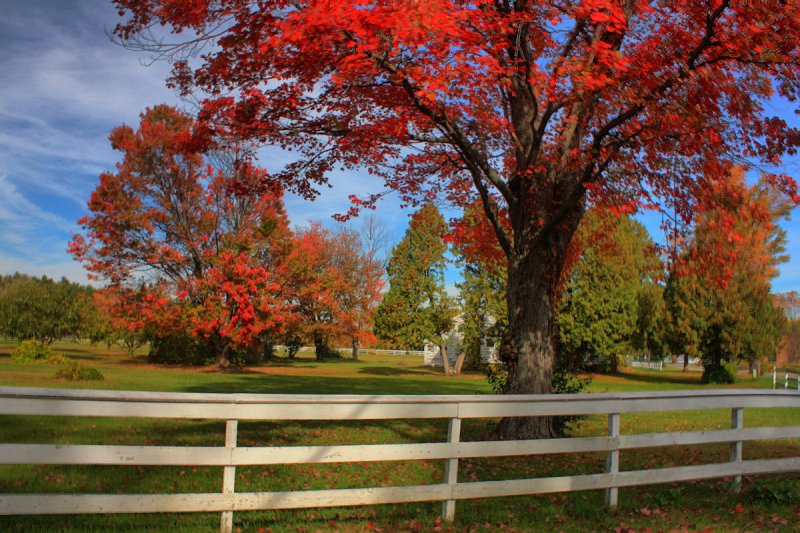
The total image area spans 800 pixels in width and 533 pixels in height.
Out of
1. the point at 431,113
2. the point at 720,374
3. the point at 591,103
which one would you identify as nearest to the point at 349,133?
the point at 431,113

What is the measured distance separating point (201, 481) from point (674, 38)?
8.23m

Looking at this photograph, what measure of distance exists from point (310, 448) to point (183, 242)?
28358 millimetres

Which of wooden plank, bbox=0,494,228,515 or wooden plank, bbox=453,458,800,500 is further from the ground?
wooden plank, bbox=0,494,228,515

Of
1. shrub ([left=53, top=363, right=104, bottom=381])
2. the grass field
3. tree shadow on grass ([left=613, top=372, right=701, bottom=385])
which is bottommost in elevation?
tree shadow on grass ([left=613, top=372, right=701, bottom=385])

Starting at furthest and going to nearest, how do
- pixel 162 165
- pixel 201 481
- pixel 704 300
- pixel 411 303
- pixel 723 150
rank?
1. pixel 411 303
2. pixel 704 300
3. pixel 162 165
4. pixel 723 150
5. pixel 201 481

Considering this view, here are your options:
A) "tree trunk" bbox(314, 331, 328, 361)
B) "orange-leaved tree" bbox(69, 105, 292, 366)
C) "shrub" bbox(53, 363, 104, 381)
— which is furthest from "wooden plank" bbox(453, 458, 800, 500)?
"tree trunk" bbox(314, 331, 328, 361)

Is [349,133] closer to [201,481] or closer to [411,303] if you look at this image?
[201,481]

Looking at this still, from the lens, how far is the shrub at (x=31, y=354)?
90.3 feet

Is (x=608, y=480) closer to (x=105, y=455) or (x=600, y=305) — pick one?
(x=105, y=455)

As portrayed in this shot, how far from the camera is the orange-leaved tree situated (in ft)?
97.6

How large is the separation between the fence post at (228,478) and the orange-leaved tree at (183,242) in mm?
24958

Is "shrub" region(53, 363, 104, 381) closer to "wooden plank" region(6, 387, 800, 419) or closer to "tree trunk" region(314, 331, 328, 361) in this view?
"wooden plank" region(6, 387, 800, 419)

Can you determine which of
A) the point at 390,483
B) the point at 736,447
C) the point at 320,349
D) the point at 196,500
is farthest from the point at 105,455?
the point at 320,349

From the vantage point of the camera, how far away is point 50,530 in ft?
15.9
